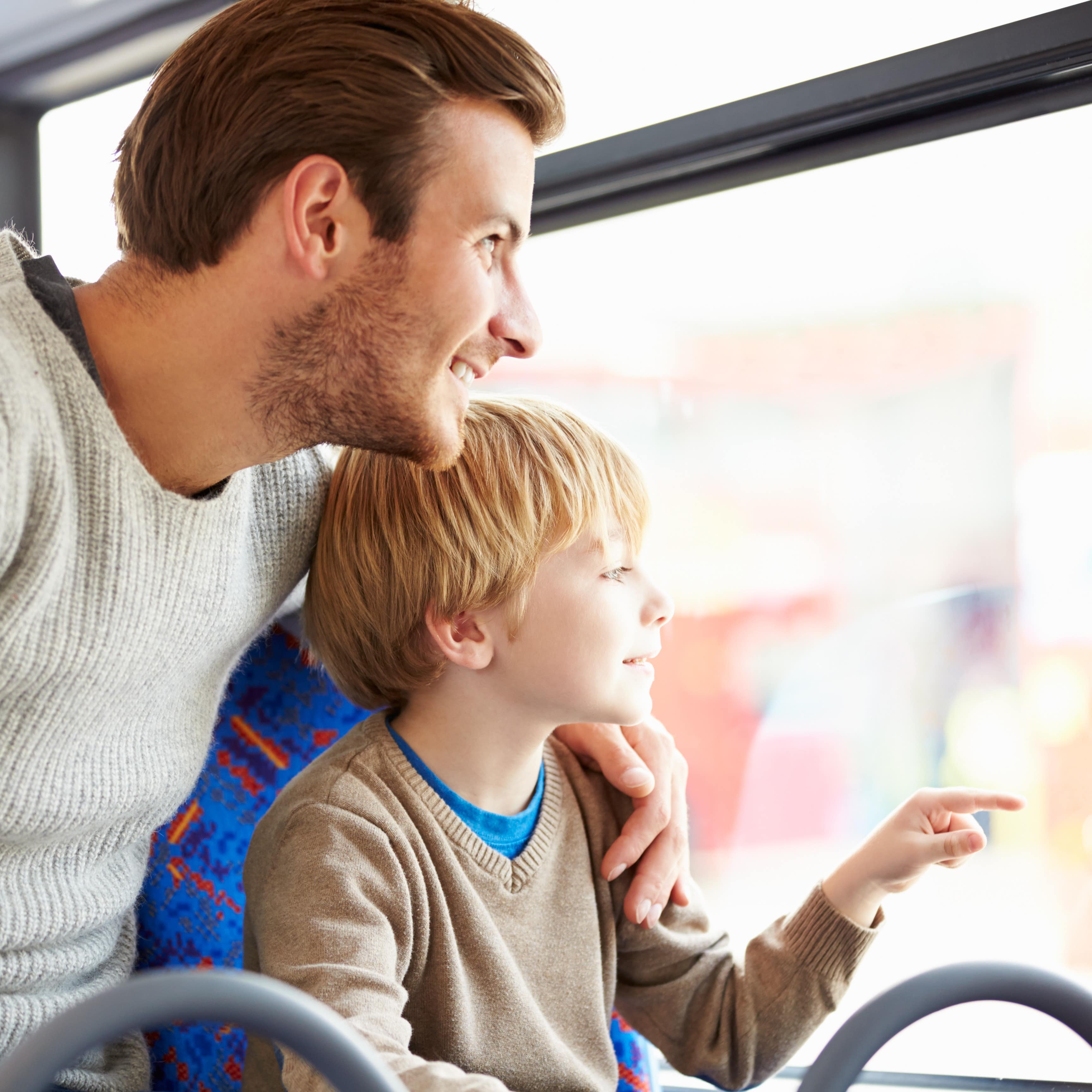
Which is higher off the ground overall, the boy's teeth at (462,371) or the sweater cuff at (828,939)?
the boy's teeth at (462,371)

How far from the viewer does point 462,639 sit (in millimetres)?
1134

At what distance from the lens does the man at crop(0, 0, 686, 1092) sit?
1.01m

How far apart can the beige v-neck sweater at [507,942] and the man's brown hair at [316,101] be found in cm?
55

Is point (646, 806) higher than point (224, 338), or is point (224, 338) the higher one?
point (224, 338)

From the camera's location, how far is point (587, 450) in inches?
45.7

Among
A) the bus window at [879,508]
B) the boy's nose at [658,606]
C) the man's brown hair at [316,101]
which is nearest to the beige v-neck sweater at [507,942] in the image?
the boy's nose at [658,606]

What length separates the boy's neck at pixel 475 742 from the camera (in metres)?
1.14

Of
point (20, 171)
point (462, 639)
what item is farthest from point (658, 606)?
point (20, 171)

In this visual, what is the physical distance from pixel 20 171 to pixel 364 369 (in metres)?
1.32

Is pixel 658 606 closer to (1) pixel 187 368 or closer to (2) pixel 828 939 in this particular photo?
(2) pixel 828 939

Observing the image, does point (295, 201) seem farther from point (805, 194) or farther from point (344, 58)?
point (805, 194)

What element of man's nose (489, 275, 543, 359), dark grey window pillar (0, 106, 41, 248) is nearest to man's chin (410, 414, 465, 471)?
man's nose (489, 275, 543, 359)

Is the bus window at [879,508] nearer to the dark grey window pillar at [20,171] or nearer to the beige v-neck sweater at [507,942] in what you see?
the beige v-neck sweater at [507,942]

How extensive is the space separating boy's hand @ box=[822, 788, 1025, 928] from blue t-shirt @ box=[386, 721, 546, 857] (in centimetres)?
32
